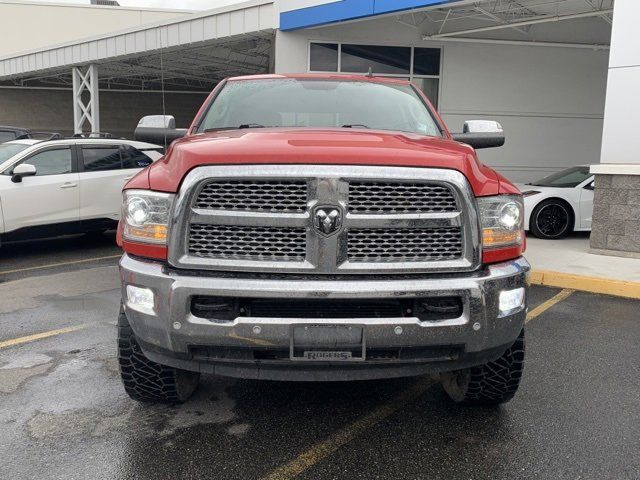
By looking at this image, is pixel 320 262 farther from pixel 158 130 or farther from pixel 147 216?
pixel 158 130

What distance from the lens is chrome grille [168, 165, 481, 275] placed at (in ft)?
8.63

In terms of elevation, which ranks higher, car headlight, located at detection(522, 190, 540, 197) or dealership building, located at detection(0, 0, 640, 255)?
dealership building, located at detection(0, 0, 640, 255)

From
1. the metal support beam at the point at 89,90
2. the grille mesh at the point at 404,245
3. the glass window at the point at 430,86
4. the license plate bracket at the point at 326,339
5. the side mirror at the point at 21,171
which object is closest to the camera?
the license plate bracket at the point at 326,339

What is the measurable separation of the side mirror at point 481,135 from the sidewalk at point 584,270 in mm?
2996

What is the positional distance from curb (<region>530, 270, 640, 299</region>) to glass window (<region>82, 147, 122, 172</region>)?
638 centimetres

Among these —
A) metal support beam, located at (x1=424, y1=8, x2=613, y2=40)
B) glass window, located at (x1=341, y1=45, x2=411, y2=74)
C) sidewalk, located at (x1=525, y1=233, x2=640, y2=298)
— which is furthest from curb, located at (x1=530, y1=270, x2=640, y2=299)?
glass window, located at (x1=341, y1=45, x2=411, y2=74)

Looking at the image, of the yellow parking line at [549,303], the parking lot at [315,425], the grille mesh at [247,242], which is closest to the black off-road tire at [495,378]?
the parking lot at [315,425]

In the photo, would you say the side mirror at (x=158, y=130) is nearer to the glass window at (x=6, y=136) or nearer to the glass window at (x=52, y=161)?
the glass window at (x=52, y=161)

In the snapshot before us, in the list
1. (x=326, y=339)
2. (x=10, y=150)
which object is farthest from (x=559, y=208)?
(x=10, y=150)

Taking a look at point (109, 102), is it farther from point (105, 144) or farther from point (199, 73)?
point (105, 144)

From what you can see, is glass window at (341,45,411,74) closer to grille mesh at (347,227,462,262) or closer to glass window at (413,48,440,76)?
glass window at (413,48,440,76)

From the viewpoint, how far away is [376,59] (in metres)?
13.7

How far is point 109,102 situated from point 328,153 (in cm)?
3086

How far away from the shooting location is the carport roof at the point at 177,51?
13.6 m
